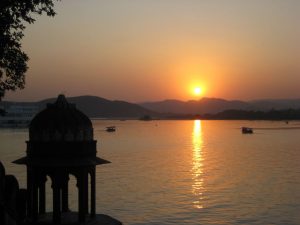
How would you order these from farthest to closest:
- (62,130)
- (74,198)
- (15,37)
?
(74,198)
(15,37)
(62,130)

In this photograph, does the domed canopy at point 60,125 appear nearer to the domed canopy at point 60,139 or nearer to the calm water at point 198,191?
the domed canopy at point 60,139

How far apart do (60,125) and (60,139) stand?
484 millimetres

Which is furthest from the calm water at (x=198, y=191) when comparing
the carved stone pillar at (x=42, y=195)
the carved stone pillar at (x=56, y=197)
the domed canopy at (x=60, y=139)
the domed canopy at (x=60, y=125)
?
the domed canopy at (x=60, y=125)

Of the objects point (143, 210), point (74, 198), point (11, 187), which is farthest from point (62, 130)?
point (74, 198)

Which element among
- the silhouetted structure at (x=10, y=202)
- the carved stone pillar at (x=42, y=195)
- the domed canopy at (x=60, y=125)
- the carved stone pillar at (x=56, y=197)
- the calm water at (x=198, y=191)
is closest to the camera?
the silhouetted structure at (x=10, y=202)

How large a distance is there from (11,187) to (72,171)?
2578mm

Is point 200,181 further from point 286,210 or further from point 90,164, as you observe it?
point 90,164

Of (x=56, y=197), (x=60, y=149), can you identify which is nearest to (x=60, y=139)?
(x=60, y=149)

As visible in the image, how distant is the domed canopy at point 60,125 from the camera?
724 inches

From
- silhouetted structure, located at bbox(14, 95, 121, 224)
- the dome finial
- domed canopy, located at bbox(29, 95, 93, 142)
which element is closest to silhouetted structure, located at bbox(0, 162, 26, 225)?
silhouetted structure, located at bbox(14, 95, 121, 224)

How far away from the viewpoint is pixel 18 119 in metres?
197

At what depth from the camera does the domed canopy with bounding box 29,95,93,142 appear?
60.3 ft

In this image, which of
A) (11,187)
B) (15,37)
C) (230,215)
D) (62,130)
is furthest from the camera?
(230,215)

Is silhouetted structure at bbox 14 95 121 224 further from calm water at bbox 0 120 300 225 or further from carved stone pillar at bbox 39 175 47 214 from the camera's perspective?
calm water at bbox 0 120 300 225
